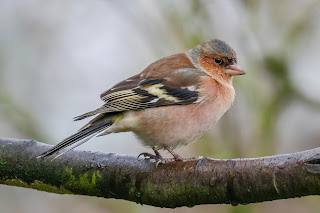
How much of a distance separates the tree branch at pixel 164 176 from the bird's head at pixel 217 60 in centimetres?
189

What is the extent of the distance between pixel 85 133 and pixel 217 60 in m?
2.14

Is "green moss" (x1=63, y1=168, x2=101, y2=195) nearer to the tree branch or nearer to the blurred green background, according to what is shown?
the tree branch

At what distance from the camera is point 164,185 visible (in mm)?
4082

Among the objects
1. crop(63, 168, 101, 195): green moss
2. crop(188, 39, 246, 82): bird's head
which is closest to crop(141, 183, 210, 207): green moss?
crop(63, 168, 101, 195): green moss

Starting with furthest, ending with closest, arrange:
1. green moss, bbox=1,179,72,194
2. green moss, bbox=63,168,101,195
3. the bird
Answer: the bird → green moss, bbox=1,179,72,194 → green moss, bbox=63,168,101,195

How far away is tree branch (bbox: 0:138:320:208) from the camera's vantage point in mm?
3326

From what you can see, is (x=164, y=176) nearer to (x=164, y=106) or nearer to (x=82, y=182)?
(x=82, y=182)

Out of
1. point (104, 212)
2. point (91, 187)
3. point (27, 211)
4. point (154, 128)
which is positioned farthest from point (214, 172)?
point (27, 211)

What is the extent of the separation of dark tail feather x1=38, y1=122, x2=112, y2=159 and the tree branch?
0.55 ft

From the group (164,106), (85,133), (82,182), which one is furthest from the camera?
(164,106)

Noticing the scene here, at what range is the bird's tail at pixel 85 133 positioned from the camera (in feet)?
Result: 14.1

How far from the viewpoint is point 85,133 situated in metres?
4.69

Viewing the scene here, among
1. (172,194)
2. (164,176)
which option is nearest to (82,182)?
(164,176)

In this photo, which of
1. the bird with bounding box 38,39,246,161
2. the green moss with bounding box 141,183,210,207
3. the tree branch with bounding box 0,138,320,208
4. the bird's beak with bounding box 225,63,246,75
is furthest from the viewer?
the bird's beak with bounding box 225,63,246,75
